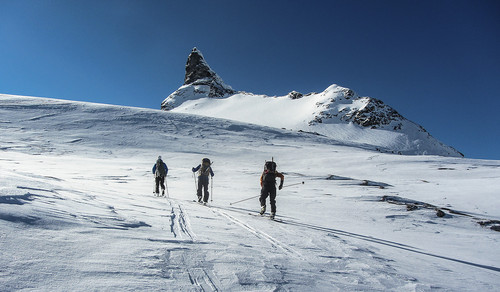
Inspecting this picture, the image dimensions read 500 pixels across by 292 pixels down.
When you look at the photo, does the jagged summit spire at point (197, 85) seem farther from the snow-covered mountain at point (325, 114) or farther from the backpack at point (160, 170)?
the backpack at point (160, 170)

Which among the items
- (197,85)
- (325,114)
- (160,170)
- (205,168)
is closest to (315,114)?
(325,114)

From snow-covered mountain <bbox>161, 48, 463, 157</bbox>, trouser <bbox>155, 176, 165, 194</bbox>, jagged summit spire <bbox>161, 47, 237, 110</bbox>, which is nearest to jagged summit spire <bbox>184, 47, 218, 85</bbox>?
jagged summit spire <bbox>161, 47, 237, 110</bbox>

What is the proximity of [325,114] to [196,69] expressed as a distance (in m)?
107

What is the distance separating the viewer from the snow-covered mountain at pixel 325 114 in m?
93.3

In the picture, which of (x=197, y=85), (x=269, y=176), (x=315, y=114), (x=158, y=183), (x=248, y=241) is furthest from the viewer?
(x=197, y=85)

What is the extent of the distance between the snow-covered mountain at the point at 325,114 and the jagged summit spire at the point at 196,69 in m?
26.2

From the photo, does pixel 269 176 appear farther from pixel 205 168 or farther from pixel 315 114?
pixel 315 114

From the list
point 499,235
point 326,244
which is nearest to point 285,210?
point 326,244

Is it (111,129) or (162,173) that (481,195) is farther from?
(111,129)

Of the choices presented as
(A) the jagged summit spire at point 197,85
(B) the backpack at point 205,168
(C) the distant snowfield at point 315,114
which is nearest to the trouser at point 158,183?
(B) the backpack at point 205,168

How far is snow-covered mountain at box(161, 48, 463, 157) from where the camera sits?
93331 millimetres

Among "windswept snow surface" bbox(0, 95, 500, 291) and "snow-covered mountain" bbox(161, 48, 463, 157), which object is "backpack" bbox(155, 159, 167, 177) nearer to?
"windswept snow surface" bbox(0, 95, 500, 291)

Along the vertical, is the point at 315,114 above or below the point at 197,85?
below

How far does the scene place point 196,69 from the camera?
605 feet
